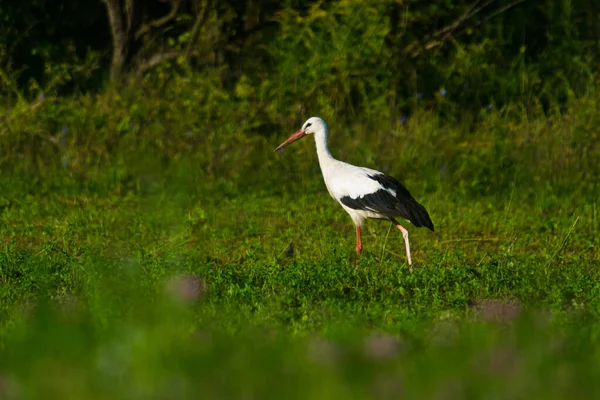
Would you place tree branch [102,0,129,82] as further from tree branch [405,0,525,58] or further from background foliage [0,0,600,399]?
tree branch [405,0,525,58]

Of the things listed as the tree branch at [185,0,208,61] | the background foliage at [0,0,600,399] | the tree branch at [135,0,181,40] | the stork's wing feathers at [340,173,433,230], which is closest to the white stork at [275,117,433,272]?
the stork's wing feathers at [340,173,433,230]

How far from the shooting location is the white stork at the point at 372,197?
25.3 feet

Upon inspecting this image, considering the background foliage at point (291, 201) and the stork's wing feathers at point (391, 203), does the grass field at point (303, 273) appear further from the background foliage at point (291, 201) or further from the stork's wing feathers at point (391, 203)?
the stork's wing feathers at point (391, 203)

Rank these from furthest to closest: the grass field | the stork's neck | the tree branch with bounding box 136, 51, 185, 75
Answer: the tree branch with bounding box 136, 51, 185, 75
the stork's neck
the grass field

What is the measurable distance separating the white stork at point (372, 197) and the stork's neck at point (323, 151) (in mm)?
99

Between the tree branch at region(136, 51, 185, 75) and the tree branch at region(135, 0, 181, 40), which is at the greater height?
the tree branch at region(135, 0, 181, 40)

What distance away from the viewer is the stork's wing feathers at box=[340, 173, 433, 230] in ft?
25.2

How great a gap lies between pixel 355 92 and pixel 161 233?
3.87 meters

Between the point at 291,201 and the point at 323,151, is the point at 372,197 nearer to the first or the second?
the point at 323,151

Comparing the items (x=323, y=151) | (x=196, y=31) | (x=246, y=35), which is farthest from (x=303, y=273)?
(x=246, y=35)

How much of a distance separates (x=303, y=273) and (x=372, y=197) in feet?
4.40

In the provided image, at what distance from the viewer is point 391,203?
786 centimetres

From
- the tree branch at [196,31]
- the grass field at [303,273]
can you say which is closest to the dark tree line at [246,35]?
the tree branch at [196,31]

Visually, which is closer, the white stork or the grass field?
the grass field
